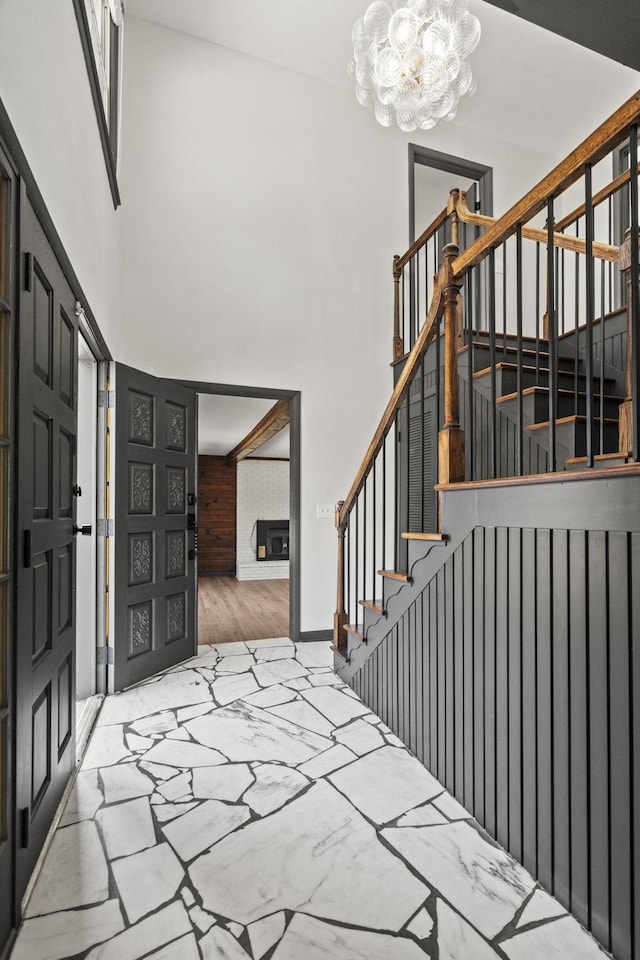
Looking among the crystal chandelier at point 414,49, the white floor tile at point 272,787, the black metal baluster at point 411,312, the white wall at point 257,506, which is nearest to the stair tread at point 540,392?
the black metal baluster at point 411,312

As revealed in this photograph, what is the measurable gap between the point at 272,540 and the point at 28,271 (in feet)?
26.9

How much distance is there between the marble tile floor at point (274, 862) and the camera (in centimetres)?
134

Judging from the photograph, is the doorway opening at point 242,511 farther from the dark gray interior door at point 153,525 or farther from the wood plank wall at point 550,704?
the wood plank wall at point 550,704

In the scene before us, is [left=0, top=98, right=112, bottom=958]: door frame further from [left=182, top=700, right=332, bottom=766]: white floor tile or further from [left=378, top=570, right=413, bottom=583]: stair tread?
[left=378, top=570, right=413, bottom=583]: stair tread

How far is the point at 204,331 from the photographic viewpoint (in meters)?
4.17

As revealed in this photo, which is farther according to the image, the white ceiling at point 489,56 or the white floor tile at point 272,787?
the white ceiling at point 489,56

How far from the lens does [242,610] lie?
5.92 m

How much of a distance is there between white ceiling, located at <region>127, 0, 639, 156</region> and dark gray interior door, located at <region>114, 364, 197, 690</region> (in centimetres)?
297

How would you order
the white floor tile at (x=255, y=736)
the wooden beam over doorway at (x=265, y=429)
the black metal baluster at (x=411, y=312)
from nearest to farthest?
the white floor tile at (x=255, y=736)
the black metal baluster at (x=411, y=312)
the wooden beam over doorway at (x=265, y=429)

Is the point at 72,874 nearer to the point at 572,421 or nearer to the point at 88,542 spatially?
the point at 88,542

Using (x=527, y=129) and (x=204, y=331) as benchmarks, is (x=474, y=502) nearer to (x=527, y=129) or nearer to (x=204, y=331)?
(x=204, y=331)

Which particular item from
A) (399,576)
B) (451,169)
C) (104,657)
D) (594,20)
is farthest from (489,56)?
(104,657)

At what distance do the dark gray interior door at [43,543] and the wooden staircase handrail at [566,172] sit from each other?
1575 millimetres

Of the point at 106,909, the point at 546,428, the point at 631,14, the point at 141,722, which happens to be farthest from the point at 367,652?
the point at 631,14
